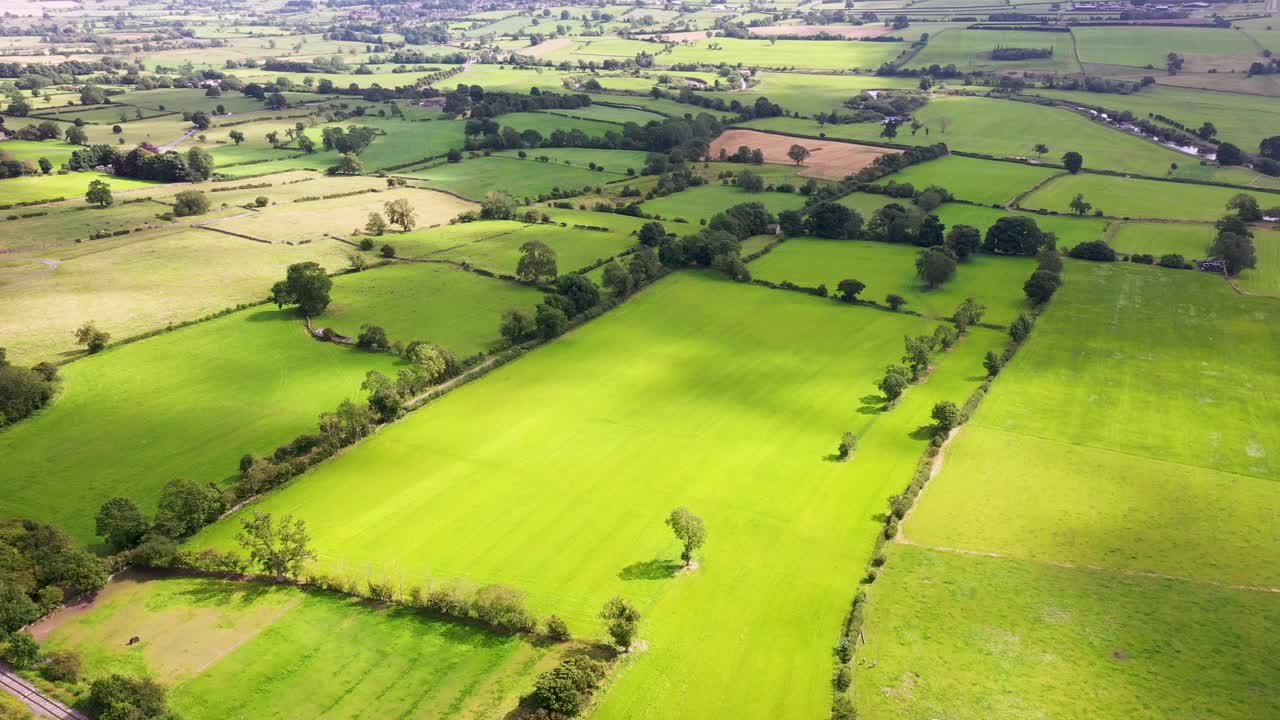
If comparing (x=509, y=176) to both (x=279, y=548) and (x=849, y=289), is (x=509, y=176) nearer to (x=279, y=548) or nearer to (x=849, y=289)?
(x=849, y=289)

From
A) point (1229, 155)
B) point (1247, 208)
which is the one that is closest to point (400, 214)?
point (1247, 208)

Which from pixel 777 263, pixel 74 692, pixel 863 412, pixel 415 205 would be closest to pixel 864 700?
pixel 863 412

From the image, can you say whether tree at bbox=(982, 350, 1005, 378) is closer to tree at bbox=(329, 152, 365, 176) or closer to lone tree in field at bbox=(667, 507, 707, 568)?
lone tree in field at bbox=(667, 507, 707, 568)

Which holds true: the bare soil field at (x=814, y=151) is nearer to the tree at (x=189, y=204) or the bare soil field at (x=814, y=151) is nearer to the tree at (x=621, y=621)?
the tree at (x=189, y=204)

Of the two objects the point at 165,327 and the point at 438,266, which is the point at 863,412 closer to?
the point at 438,266

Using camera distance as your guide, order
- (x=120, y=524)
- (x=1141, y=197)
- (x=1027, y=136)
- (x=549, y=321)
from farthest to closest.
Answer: (x=1027, y=136) → (x=1141, y=197) → (x=549, y=321) → (x=120, y=524)

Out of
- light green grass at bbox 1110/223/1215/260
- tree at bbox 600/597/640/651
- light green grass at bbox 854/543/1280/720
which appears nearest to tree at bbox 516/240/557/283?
light green grass at bbox 854/543/1280/720
